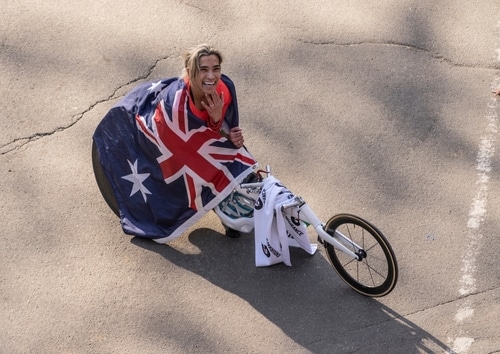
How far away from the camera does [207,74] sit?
5.49 metres

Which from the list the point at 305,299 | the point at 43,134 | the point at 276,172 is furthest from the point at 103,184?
the point at 305,299

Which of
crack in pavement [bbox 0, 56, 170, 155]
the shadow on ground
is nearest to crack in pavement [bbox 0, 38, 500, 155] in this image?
crack in pavement [bbox 0, 56, 170, 155]

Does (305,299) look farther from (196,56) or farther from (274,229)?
(196,56)

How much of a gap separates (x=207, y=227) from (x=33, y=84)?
2.07m

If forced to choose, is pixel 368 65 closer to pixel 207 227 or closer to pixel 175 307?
pixel 207 227

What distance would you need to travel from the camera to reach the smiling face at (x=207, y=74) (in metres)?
5.48

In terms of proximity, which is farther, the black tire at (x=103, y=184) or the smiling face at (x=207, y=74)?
the black tire at (x=103, y=184)

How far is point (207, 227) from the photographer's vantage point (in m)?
6.43

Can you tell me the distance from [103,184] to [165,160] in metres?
0.66

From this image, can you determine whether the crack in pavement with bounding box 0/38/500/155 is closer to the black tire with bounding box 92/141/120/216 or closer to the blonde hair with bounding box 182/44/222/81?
the black tire with bounding box 92/141/120/216

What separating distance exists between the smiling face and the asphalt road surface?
50.0 inches

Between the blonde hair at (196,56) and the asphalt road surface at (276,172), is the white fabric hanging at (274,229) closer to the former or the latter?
the asphalt road surface at (276,172)

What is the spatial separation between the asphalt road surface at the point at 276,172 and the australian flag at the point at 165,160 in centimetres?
27

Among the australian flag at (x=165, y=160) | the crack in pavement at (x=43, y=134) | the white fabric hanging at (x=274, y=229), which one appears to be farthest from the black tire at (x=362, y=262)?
the crack in pavement at (x=43, y=134)
